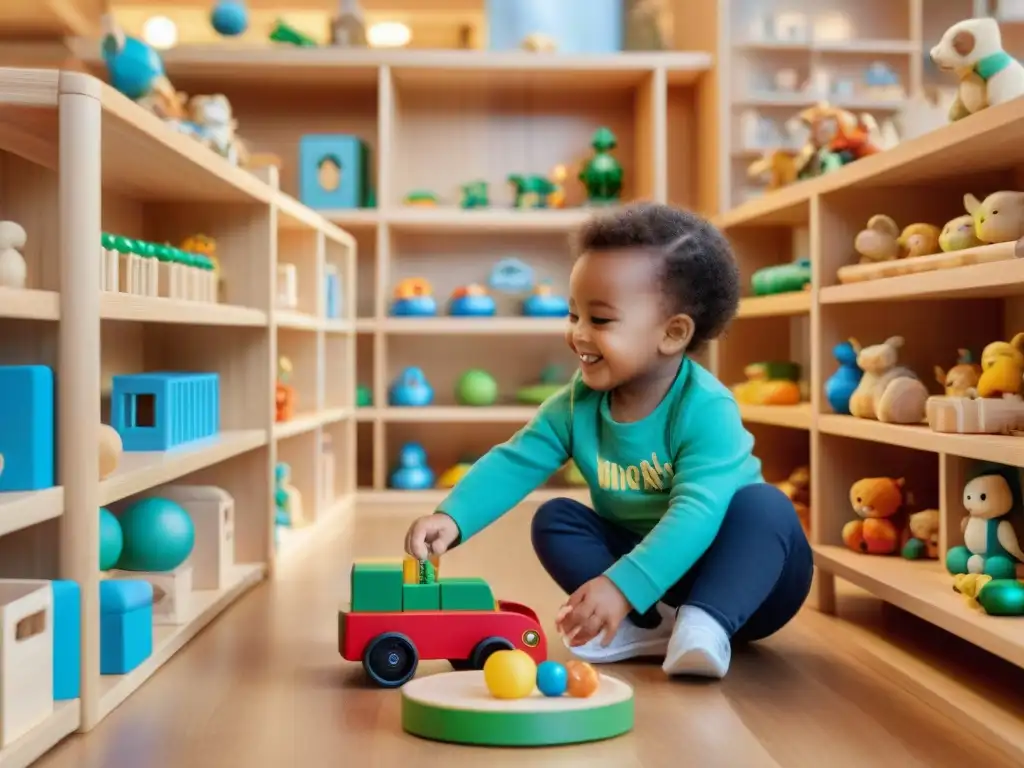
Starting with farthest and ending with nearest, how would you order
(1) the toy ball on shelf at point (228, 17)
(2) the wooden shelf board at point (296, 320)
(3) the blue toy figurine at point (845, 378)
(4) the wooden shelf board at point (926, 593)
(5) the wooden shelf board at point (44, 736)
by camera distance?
(1) the toy ball on shelf at point (228, 17), (2) the wooden shelf board at point (296, 320), (3) the blue toy figurine at point (845, 378), (4) the wooden shelf board at point (926, 593), (5) the wooden shelf board at point (44, 736)

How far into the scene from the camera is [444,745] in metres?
1.18

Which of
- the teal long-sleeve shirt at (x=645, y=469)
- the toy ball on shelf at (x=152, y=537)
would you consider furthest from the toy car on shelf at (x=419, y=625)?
the toy ball on shelf at (x=152, y=537)

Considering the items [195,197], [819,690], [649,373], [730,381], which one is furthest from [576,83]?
[819,690]

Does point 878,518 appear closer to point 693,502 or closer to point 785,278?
point 693,502

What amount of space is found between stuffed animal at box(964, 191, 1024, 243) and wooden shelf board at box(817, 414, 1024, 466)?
27 cm

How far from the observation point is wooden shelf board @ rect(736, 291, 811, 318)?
2170mm

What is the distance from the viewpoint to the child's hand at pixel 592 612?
53.7 inches

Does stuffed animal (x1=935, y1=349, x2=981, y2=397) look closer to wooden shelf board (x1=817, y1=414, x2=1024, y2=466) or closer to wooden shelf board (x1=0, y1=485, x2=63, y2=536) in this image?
wooden shelf board (x1=817, y1=414, x2=1024, y2=466)

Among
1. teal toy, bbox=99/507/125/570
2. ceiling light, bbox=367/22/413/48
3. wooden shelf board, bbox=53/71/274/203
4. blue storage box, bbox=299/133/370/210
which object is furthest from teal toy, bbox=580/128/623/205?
teal toy, bbox=99/507/125/570

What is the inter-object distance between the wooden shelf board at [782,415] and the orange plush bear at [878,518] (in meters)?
0.19

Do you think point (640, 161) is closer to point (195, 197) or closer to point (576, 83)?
point (576, 83)

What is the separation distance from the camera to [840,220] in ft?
6.65

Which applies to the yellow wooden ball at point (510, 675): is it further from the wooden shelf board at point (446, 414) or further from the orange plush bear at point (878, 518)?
the wooden shelf board at point (446, 414)

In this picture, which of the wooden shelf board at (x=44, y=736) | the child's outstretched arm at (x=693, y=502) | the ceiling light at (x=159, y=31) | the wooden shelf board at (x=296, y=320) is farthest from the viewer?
the ceiling light at (x=159, y=31)
